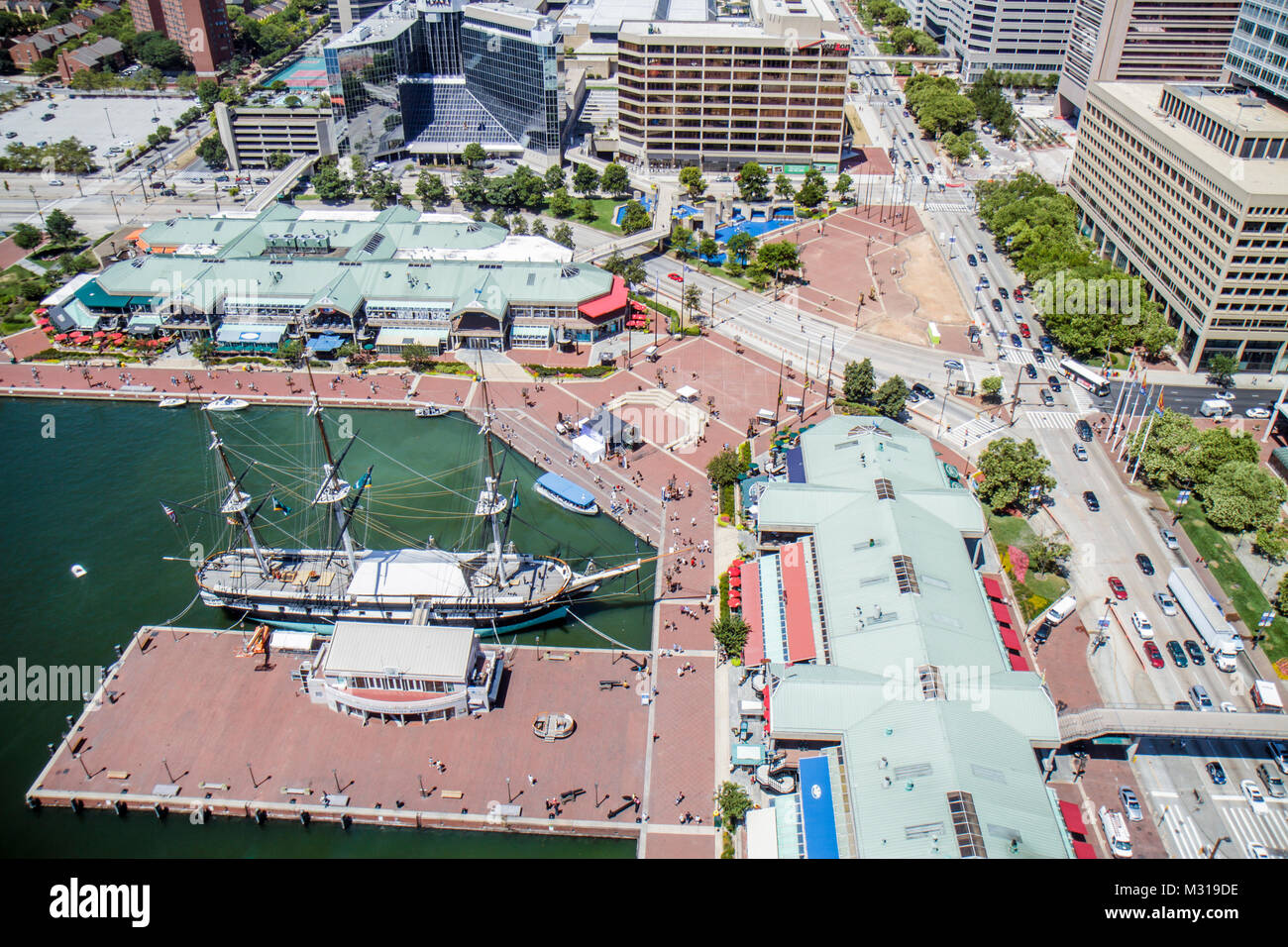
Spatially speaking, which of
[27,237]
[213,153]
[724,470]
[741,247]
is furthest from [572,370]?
[213,153]

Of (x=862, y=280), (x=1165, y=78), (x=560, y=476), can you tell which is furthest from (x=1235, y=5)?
(x=560, y=476)

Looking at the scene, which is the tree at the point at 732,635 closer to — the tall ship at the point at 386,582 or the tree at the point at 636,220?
the tall ship at the point at 386,582

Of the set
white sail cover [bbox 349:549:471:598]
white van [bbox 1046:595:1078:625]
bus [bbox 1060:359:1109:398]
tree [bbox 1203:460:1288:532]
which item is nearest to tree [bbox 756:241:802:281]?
bus [bbox 1060:359:1109:398]

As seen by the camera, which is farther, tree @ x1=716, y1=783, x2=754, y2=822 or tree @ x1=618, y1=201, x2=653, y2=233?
tree @ x1=618, y1=201, x2=653, y2=233

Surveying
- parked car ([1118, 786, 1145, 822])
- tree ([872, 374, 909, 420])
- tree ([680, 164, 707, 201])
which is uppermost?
tree ([680, 164, 707, 201])

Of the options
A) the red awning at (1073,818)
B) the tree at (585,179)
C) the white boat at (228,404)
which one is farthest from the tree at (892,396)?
the tree at (585,179)

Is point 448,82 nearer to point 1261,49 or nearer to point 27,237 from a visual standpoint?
point 27,237

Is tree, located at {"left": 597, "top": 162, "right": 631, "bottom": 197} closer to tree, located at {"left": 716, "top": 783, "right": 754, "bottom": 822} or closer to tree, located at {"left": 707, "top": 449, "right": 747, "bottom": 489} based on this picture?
tree, located at {"left": 707, "top": 449, "right": 747, "bottom": 489}
